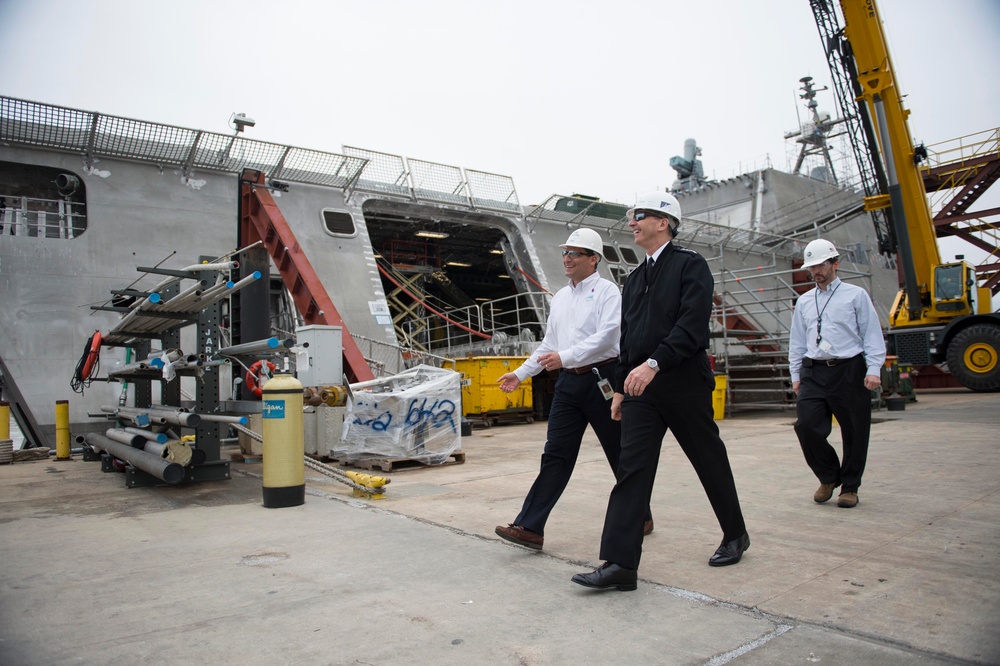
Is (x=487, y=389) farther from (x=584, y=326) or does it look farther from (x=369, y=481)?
(x=584, y=326)

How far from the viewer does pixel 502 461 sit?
7.73 metres

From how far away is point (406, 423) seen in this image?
725 centimetres

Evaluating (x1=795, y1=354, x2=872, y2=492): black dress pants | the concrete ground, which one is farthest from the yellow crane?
(x1=795, y1=354, x2=872, y2=492): black dress pants

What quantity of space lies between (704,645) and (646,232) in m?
1.84

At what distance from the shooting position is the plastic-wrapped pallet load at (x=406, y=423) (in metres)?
7.25

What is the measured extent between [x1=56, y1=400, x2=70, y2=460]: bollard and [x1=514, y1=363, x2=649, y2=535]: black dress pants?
9120 millimetres

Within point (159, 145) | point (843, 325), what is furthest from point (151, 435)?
point (159, 145)

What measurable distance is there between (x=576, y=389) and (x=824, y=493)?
2.23m

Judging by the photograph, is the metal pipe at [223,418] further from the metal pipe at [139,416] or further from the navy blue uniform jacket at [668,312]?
the navy blue uniform jacket at [668,312]

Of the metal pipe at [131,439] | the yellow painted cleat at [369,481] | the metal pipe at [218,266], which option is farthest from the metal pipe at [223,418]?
the metal pipe at [218,266]

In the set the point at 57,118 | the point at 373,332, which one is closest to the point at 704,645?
the point at 373,332

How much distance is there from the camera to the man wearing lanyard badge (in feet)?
14.4

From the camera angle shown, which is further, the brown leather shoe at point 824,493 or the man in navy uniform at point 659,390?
the brown leather shoe at point 824,493

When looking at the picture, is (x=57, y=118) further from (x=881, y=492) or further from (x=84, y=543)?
(x=881, y=492)
